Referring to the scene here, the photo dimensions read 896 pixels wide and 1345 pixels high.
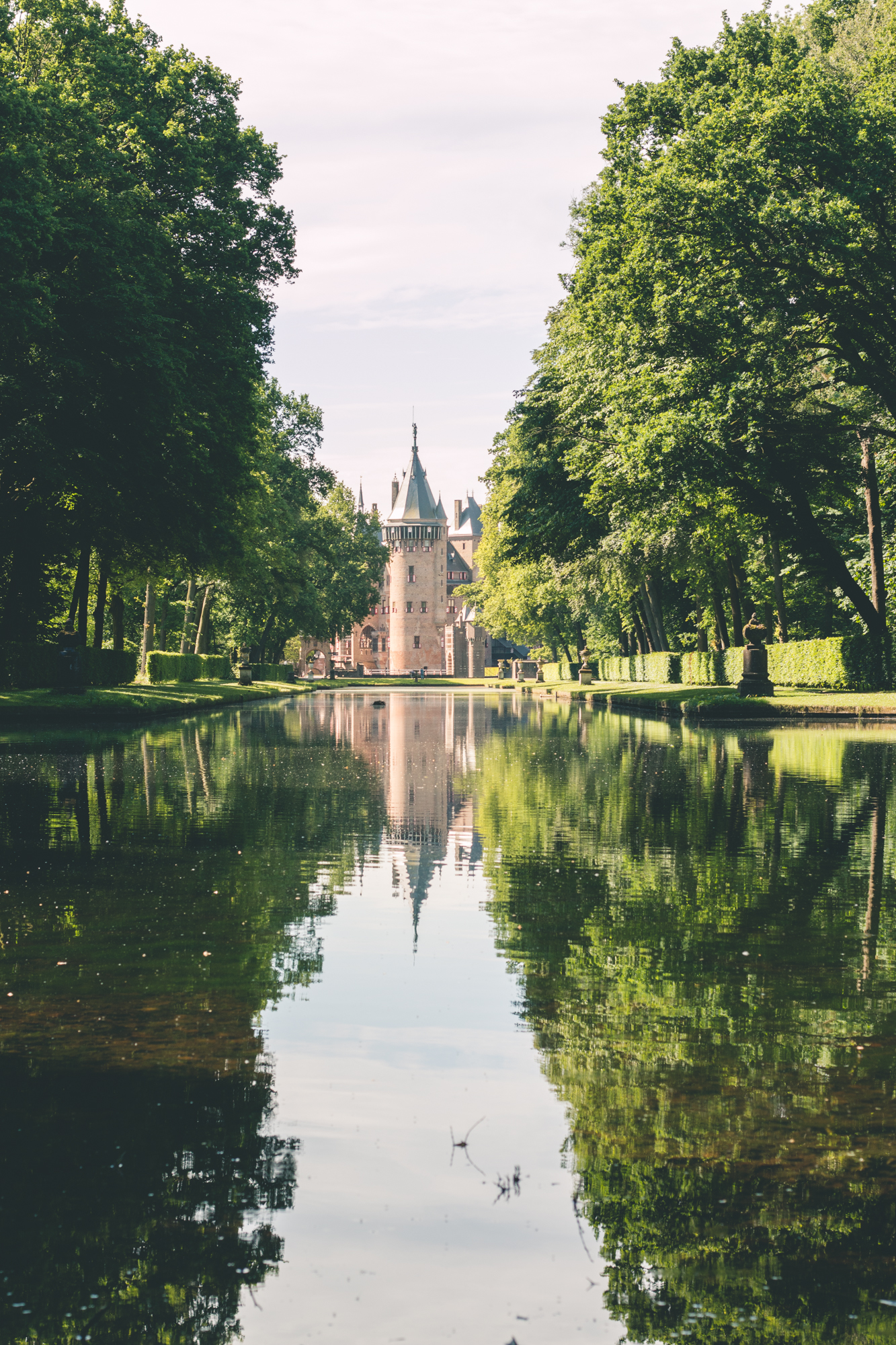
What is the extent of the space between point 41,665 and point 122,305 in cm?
1390

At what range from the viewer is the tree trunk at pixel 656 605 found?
5520 cm

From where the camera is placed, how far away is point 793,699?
108 feet

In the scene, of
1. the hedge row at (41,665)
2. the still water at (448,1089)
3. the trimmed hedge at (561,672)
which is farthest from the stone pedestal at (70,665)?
the trimmed hedge at (561,672)

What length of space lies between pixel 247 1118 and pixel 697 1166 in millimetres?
1405

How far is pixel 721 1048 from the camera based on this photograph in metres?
4.83

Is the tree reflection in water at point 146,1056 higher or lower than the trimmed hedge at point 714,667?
lower

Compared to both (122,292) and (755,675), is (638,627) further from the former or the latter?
(122,292)

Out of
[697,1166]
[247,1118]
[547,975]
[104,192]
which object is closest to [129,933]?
[547,975]

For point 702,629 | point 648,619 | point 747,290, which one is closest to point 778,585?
point 648,619

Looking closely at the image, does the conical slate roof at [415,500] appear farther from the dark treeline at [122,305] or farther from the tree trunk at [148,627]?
the dark treeline at [122,305]

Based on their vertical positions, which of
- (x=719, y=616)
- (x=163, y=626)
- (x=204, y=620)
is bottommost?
(x=719, y=616)

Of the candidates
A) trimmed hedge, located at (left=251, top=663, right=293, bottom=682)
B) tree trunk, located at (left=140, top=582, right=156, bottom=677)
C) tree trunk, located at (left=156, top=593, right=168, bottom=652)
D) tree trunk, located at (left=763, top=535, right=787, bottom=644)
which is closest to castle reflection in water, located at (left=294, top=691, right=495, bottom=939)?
tree trunk, located at (left=140, top=582, right=156, bottom=677)

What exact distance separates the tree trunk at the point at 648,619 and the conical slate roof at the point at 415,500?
10611 cm

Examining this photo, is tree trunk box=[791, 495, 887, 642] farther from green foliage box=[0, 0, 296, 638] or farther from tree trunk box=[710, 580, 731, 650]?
tree trunk box=[710, 580, 731, 650]
